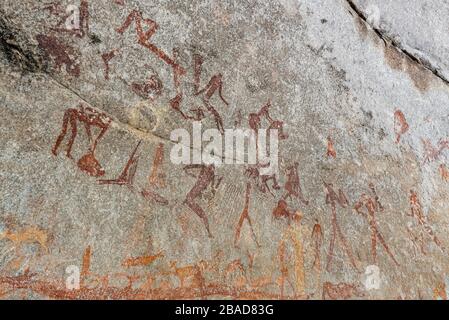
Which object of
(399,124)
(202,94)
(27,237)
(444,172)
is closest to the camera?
(27,237)

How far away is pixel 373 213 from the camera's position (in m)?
3.45

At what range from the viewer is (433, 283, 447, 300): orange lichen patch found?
3386mm

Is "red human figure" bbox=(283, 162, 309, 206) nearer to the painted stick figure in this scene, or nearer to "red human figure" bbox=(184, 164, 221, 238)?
"red human figure" bbox=(184, 164, 221, 238)

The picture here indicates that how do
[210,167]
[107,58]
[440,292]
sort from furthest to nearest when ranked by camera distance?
[440,292] → [210,167] → [107,58]

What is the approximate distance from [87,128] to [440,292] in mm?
2459

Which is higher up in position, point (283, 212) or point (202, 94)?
point (202, 94)

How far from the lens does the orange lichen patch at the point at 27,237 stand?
8.10ft

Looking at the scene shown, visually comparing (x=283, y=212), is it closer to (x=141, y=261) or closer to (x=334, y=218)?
(x=334, y=218)

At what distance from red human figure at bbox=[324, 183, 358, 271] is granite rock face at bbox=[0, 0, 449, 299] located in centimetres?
1

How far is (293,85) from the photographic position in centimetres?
348

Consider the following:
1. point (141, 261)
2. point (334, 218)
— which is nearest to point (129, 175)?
point (141, 261)

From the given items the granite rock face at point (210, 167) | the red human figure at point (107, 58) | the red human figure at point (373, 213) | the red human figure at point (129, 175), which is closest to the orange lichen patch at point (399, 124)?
the granite rock face at point (210, 167)

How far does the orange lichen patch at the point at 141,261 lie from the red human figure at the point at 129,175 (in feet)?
1.23
